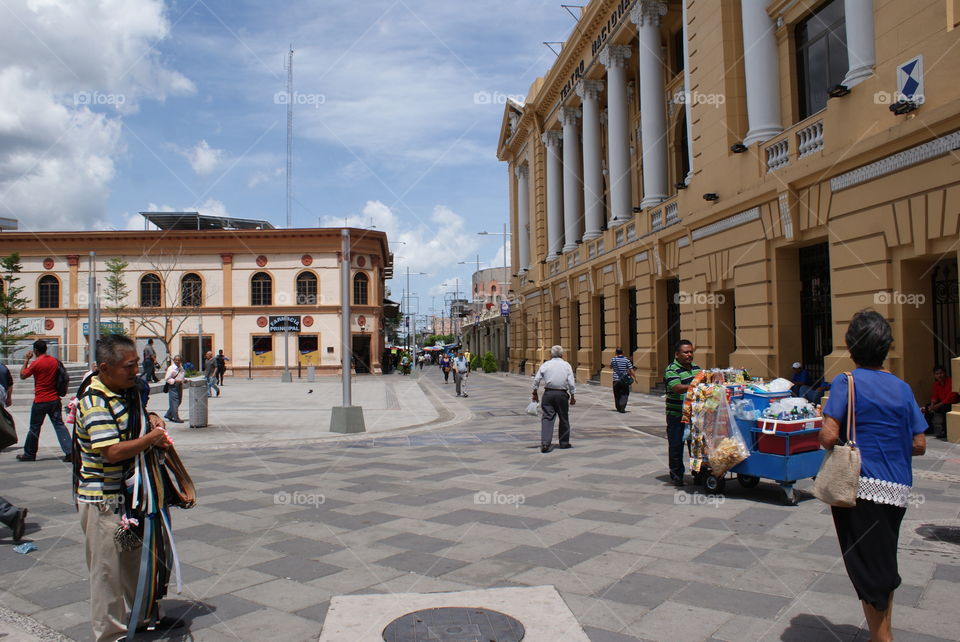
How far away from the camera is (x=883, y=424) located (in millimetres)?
3459

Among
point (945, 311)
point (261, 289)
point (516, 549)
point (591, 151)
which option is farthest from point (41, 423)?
point (261, 289)

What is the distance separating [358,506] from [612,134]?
72.8 ft

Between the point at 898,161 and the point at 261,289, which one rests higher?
the point at 261,289

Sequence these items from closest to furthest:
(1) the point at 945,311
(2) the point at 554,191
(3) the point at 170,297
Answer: (1) the point at 945,311, (2) the point at 554,191, (3) the point at 170,297

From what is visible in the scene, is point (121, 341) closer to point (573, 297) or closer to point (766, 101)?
point (766, 101)

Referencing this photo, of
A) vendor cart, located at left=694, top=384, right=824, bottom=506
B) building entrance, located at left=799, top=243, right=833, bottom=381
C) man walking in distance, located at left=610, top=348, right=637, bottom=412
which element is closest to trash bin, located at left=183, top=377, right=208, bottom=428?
man walking in distance, located at left=610, top=348, right=637, bottom=412

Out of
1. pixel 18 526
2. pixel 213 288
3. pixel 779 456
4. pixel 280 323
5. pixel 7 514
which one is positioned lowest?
pixel 18 526

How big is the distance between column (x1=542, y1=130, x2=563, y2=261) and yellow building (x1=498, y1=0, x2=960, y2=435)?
6325 mm

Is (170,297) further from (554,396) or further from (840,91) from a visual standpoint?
(840,91)

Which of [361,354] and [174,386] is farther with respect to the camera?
[361,354]

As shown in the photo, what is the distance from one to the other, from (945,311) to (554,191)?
1014 inches

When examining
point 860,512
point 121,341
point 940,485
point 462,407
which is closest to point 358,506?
point 121,341

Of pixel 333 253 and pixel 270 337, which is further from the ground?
pixel 333 253

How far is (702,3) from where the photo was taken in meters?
18.1
